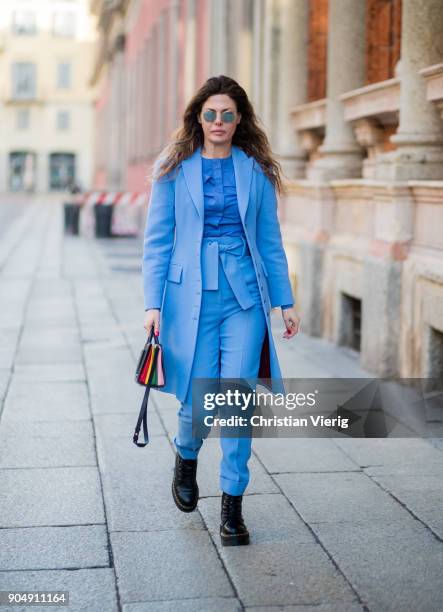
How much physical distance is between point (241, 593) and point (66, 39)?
85017 mm

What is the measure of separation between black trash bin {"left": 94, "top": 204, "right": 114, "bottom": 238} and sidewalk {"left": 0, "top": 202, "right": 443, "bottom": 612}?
18.6m

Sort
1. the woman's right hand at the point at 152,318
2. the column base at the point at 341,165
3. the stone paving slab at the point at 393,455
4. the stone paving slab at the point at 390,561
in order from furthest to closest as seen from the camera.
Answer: the column base at the point at 341,165 → the stone paving slab at the point at 393,455 → the woman's right hand at the point at 152,318 → the stone paving slab at the point at 390,561

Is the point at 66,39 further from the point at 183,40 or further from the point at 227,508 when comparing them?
the point at 227,508

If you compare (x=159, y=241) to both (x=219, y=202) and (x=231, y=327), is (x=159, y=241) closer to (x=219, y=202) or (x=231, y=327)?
(x=219, y=202)

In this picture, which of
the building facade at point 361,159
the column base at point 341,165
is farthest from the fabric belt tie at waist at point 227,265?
the column base at point 341,165

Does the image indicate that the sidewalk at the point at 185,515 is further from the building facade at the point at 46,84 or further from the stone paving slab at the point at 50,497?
the building facade at the point at 46,84

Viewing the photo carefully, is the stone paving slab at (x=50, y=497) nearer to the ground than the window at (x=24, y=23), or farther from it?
nearer to the ground

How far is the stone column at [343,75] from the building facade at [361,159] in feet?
0.03

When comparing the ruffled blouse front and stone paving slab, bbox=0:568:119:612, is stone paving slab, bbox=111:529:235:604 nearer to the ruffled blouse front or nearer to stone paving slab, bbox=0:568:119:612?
stone paving slab, bbox=0:568:119:612

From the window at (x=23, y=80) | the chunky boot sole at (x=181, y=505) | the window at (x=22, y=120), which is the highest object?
the window at (x=23, y=80)

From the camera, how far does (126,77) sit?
4141 centimetres

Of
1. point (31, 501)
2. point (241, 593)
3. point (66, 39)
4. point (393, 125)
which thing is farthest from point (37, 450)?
point (66, 39)

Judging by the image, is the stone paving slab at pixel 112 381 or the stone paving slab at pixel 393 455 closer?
the stone paving slab at pixel 393 455

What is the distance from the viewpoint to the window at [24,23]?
86.0 meters
